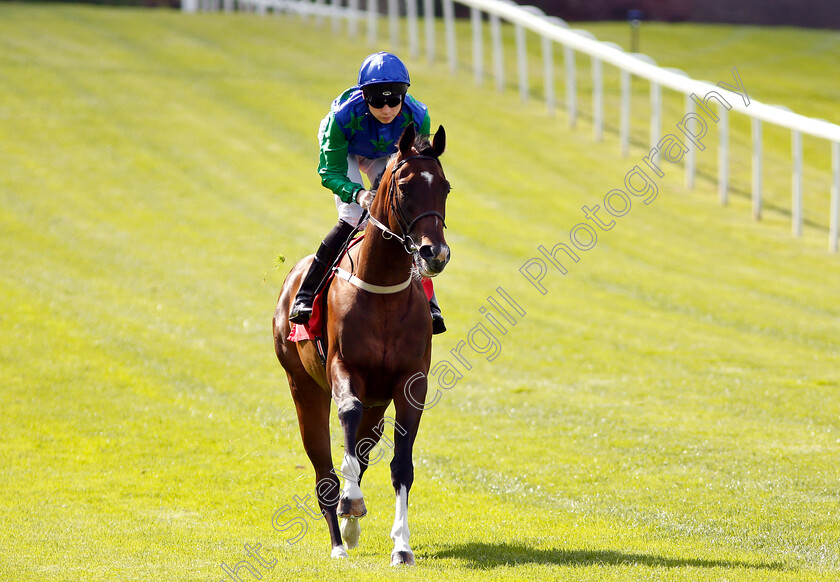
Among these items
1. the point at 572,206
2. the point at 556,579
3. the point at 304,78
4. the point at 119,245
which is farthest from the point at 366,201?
the point at 304,78

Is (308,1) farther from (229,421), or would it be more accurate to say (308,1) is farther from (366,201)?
(366,201)

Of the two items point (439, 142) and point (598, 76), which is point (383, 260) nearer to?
point (439, 142)

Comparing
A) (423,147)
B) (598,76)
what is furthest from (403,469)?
(598,76)

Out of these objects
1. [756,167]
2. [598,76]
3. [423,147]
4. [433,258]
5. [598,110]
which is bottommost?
[756,167]

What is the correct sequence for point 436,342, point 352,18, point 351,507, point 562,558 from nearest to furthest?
point 351,507 → point 562,558 → point 436,342 → point 352,18

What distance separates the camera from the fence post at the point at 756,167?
19438mm

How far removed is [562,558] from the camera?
634 cm

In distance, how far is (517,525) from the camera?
7.40m

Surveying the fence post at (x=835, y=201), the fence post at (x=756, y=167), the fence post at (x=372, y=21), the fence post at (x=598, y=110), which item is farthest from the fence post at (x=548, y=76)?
the fence post at (x=835, y=201)

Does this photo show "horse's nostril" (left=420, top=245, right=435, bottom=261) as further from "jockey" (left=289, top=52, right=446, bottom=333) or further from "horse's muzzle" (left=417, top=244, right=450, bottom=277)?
"jockey" (left=289, top=52, right=446, bottom=333)

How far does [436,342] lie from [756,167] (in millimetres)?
9351

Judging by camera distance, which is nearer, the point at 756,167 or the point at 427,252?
the point at 427,252

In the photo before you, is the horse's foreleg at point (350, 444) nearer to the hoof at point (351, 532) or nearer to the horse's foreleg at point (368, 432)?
the hoof at point (351, 532)

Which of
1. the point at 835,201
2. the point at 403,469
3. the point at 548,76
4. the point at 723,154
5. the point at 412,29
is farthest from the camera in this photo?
the point at 412,29
